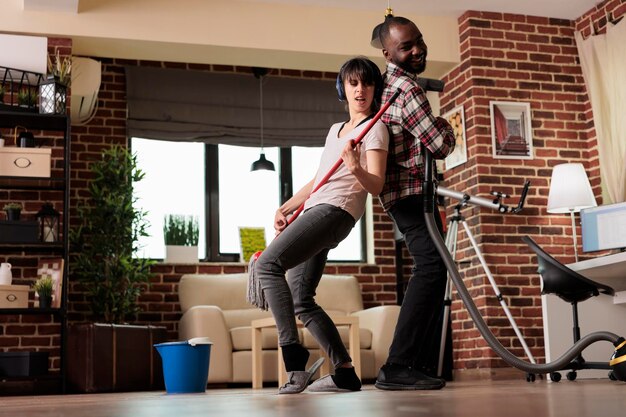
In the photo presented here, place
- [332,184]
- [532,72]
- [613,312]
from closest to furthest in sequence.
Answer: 1. [332,184]
2. [613,312]
3. [532,72]

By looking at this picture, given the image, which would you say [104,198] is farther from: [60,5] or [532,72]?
[532,72]

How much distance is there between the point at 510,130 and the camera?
634 cm

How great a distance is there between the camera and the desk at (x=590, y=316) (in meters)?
4.74

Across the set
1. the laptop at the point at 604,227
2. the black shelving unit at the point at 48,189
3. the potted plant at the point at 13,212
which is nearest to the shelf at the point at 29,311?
the black shelving unit at the point at 48,189

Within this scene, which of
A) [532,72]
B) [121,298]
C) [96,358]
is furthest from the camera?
[532,72]

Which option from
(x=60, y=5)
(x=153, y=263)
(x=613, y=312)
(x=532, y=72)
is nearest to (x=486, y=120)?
(x=532, y=72)

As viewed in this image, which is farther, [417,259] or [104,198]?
[104,198]

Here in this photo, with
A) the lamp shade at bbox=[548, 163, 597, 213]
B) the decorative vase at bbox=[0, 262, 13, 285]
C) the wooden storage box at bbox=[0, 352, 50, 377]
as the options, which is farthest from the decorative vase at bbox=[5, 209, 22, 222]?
the lamp shade at bbox=[548, 163, 597, 213]

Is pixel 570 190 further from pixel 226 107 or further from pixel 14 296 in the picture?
pixel 14 296

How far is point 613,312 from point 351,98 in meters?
2.65

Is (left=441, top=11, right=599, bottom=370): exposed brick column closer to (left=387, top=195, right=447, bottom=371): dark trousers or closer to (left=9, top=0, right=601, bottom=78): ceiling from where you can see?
(left=9, top=0, right=601, bottom=78): ceiling

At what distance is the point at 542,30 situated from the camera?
6.54 m

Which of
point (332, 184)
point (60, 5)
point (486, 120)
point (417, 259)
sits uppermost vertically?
point (60, 5)

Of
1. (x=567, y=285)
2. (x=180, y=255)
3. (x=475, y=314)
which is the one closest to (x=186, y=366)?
Answer: (x=475, y=314)
